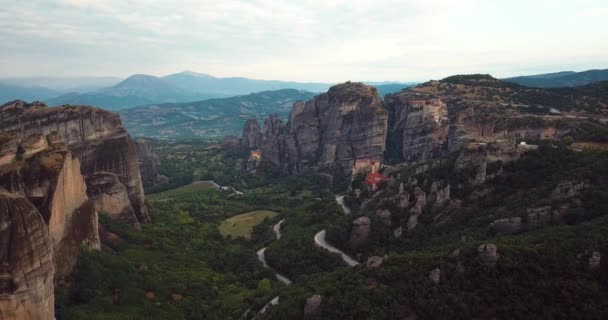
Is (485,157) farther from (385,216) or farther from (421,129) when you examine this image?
(421,129)

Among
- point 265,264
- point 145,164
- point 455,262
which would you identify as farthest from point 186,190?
point 455,262

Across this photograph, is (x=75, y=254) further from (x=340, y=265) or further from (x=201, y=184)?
(x=201, y=184)

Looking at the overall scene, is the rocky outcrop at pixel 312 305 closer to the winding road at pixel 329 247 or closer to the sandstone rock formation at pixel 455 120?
the winding road at pixel 329 247

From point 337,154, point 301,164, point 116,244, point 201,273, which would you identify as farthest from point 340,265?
point 301,164

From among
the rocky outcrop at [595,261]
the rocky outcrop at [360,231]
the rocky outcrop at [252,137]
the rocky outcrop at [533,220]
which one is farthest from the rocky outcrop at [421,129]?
the rocky outcrop at [595,261]

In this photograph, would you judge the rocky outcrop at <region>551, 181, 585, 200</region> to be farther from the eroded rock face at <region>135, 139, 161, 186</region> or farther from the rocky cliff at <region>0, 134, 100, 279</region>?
the eroded rock face at <region>135, 139, 161, 186</region>

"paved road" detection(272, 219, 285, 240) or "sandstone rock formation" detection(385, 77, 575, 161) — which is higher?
"sandstone rock formation" detection(385, 77, 575, 161)

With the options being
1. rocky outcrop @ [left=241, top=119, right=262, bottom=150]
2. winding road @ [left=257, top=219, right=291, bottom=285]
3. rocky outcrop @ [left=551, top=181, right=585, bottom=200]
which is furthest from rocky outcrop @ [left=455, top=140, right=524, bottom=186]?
rocky outcrop @ [left=241, top=119, right=262, bottom=150]
